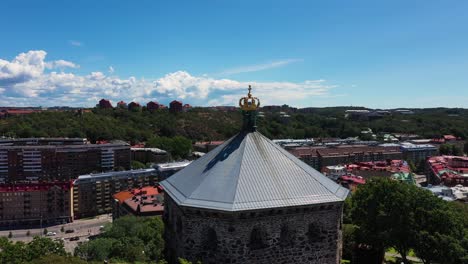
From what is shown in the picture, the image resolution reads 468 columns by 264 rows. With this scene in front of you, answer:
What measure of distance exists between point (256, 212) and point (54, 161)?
7848cm

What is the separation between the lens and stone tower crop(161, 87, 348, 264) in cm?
1449

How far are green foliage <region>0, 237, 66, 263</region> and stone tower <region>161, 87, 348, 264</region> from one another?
9633 millimetres

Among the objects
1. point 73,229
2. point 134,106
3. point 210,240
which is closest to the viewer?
point 210,240

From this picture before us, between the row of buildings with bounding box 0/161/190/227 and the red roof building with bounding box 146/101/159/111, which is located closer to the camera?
the row of buildings with bounding box 0/161/190/227

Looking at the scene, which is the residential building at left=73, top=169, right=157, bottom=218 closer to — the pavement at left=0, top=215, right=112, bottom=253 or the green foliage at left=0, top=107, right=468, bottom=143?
the pavement at left=0, top=215, right=112, bottom=253

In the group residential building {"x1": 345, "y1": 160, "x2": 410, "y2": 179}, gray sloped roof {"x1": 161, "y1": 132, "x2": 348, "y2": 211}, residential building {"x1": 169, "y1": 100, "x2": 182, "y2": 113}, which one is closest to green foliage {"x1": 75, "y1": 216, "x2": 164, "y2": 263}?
gray sloped roof {"x1": 161, "y1": 132, "x2": 348, "y2": 211}

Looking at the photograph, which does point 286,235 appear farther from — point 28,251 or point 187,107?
point 187,107

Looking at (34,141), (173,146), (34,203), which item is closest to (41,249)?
(34,203)

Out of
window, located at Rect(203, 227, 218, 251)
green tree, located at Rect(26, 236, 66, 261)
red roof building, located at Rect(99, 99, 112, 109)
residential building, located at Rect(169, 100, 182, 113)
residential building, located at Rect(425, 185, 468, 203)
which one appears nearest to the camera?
window, located at Rect(203, 227, 218, 251)

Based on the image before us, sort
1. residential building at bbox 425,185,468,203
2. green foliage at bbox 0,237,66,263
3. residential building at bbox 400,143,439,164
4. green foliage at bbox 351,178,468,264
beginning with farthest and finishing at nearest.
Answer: residential building at bbox 400,143,439,164 → residential building at bbox 425,185,468,203 → green foliage at bbox 351,178,468,264 → green foliage at bbox 0,237,66,263

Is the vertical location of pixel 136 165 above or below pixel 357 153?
below

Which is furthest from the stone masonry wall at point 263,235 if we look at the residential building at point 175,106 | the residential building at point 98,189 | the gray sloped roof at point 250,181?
the residential building at point 175,106

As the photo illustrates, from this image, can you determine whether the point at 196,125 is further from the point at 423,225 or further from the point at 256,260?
the point at 256,260

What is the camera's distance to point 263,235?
1478cm
